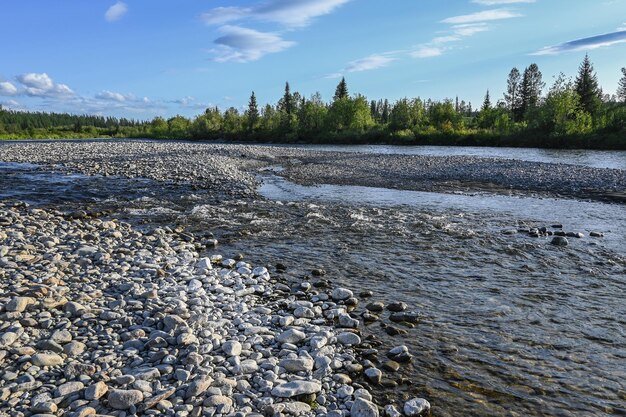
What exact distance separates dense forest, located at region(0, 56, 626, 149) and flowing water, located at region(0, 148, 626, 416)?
59.0m

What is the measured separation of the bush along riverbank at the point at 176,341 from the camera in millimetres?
4840

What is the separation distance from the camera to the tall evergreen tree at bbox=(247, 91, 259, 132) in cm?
12484

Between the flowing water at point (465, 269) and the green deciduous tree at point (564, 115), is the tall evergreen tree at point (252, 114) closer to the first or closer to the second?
the green deciduous tree at point (564, 115)

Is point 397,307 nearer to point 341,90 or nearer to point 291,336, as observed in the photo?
point 291,336

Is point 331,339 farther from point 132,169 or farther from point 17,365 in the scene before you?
point 132,169

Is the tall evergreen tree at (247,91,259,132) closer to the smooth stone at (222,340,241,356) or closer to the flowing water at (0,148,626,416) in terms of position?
the flowing water at (0,148,626,416)

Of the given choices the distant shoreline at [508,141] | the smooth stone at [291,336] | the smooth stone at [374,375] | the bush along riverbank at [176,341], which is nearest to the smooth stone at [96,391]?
the bush along riverbank at [176,341]

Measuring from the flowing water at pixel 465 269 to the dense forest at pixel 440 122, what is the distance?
194 feet

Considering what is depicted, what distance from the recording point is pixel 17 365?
17.5 ft

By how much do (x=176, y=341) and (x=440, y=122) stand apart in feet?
354

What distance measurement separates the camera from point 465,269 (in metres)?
10.3

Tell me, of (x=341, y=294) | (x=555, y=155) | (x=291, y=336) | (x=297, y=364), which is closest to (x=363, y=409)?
(x=297, y=364)

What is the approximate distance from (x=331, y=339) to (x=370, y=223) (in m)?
9.26

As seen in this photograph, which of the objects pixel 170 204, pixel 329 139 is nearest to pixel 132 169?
pixel 170 204
